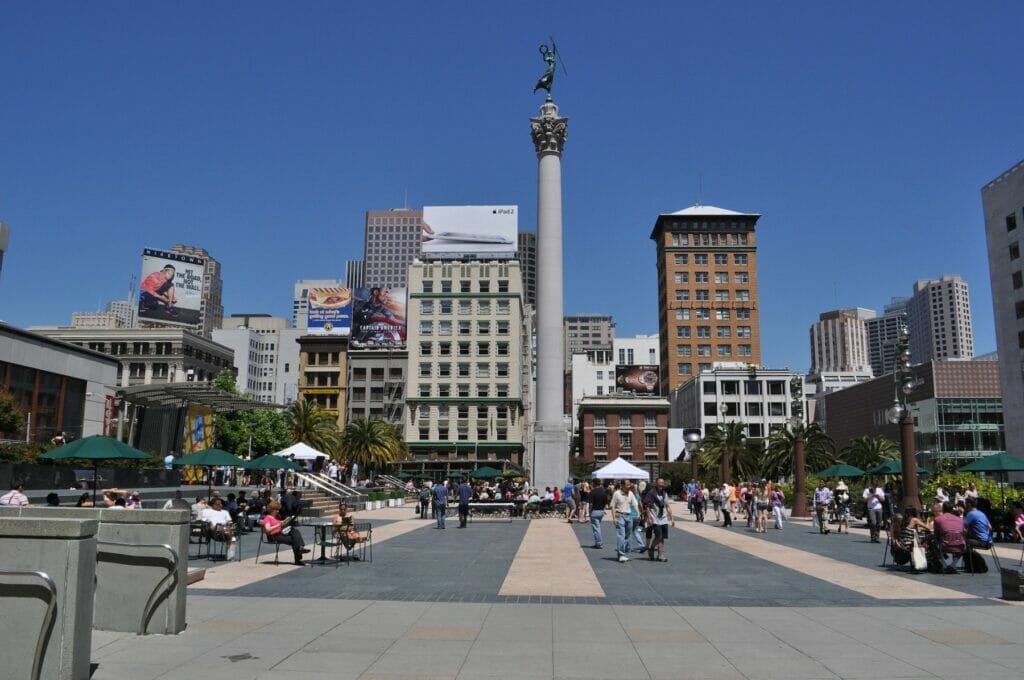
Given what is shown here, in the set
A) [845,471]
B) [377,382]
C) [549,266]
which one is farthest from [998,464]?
[377,382]

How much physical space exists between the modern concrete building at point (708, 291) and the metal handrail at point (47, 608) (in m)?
121

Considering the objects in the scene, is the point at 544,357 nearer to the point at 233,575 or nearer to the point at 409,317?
the point at 233,575

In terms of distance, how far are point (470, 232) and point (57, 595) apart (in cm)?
10219

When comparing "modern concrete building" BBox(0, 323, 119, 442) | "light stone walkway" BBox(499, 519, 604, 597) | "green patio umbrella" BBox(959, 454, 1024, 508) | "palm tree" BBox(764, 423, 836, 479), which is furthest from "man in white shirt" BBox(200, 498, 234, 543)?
"palm tree" BBox(764, 423, 836, 479)

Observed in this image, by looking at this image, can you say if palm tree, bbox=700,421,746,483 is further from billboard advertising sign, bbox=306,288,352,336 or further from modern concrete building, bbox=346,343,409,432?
billboard advertising sign, bbox=306,288,352,336

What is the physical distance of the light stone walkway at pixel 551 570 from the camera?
14.4m

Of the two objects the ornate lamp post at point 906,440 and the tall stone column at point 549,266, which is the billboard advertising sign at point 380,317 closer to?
the tall stone column at point 549,266

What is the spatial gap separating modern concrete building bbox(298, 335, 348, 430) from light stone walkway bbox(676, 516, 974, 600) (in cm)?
9131

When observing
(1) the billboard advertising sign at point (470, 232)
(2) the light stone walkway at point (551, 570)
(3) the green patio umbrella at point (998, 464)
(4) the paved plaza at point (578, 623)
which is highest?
(1) the billboard advertising sign at point (470, 232)

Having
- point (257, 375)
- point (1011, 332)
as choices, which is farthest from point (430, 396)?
point (257, 375)

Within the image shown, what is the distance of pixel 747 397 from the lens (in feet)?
370

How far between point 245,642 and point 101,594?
213cm

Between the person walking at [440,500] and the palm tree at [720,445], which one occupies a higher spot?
the palm tree at [720,445]

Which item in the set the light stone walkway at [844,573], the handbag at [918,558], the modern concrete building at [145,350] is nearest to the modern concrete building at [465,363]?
the modern concrete building at [145,350]
